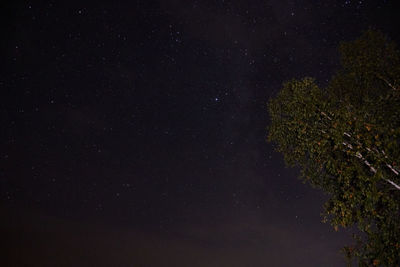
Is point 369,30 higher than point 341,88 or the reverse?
higher

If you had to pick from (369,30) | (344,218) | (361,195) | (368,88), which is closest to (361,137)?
(361,195)

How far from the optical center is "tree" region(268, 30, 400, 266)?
9.80 m

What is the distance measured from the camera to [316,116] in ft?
39.6

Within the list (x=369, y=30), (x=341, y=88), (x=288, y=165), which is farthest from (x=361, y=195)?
(x=369, y=30)

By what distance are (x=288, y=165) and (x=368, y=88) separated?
5517 mm

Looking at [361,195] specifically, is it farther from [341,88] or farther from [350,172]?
[341,88]

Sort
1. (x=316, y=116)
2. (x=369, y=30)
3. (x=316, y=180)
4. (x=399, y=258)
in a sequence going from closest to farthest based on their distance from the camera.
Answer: (x=399, y=258)
(x=316, y=116)
(x=369, y=30)
(x=316, y=180)

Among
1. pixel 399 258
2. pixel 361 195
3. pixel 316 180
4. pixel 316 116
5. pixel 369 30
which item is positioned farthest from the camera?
pixel 316 180

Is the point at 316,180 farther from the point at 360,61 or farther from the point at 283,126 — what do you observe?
the point at 360,61

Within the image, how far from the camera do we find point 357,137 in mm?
10000

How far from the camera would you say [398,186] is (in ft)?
32.7

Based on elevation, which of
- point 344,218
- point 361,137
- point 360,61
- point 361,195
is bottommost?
point 344,218

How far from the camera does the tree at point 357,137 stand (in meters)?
9.80

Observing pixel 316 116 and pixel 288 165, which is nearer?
pixel 316 116
